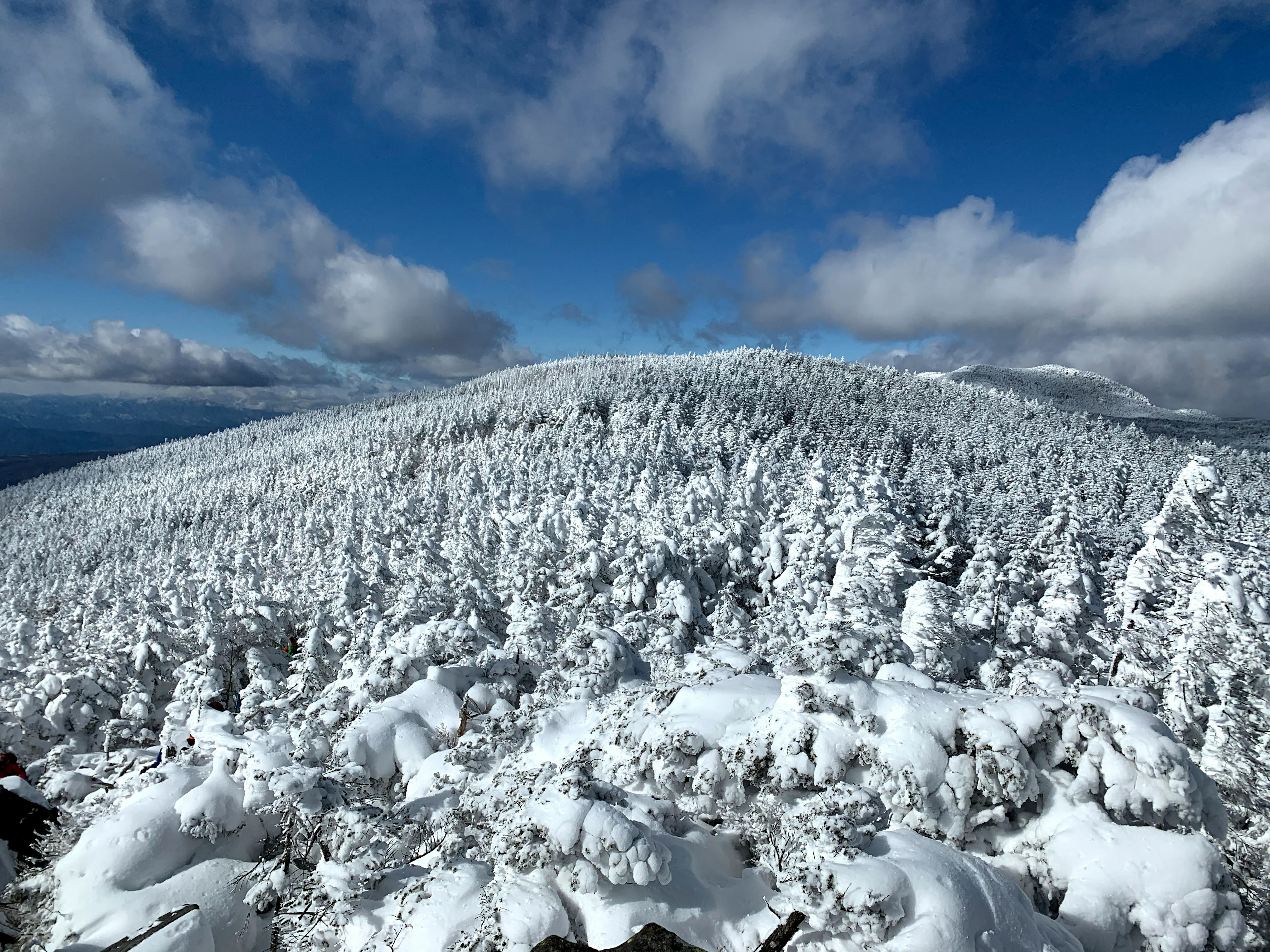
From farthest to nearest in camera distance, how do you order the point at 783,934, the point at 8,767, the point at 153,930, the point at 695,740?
the point at 8,767
the point at 695,740
the point at 153,930
the point at 783,934

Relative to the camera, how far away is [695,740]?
856 centimetres

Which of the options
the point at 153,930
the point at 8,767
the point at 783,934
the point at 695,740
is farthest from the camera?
the point at 8,767

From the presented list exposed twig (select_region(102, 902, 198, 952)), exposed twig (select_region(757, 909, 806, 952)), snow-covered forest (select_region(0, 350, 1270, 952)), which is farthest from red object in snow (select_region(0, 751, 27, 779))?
exposed twig (select_region(757, 909, 806, 952))

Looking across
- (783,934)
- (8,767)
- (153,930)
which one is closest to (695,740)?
(783,934)

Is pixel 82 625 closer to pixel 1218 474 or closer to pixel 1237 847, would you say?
pixel 1237 847

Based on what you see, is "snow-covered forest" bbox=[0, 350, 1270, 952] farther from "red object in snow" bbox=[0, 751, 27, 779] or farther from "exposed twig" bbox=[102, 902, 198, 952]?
"red object in snow" bbox=[0, 751, 27, 779]

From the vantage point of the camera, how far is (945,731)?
25.4 feet

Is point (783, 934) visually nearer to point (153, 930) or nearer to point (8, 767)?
point (153, 930)

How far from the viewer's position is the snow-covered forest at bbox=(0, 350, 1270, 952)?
6137mm

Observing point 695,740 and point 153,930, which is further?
point 695,740

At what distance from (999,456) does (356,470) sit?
147158mm

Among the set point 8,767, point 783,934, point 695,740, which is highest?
point 695,740

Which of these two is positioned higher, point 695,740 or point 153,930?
point 695,740

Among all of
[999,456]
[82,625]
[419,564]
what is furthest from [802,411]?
[82,625]
